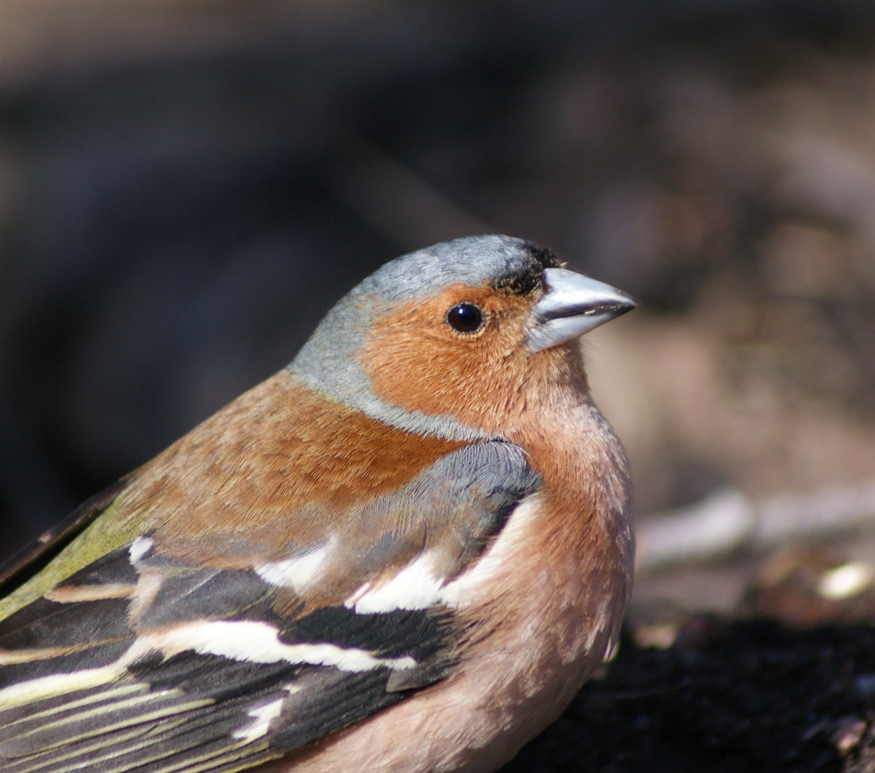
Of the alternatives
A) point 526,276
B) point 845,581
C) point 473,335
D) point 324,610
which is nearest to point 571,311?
point 526,276

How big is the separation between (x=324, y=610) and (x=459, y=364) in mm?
972

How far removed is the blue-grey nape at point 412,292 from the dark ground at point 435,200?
389 cm

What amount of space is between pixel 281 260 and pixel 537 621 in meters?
5.79

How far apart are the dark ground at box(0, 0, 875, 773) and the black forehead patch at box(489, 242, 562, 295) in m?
3.83

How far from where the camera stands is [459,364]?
379 centimetres

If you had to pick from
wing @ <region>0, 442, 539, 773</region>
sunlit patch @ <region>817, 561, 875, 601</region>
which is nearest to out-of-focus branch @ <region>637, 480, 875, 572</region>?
sunlit patch @ <region>817, 561, 875, 601</region>

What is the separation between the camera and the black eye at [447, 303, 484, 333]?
12.4 feet

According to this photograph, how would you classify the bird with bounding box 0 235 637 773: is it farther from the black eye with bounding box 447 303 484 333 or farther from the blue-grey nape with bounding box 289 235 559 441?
the black eye with bounding box 447 303 484 333

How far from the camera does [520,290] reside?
3.82 metres

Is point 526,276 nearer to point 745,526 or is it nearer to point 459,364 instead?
point 459,364

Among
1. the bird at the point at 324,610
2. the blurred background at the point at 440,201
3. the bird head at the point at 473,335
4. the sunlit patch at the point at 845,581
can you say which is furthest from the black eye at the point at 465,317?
the blurred background at the point at 440,201

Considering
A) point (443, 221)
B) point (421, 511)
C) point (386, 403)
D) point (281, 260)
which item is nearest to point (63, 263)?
point (281, 260)

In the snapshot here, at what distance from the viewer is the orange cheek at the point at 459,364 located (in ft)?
12.3

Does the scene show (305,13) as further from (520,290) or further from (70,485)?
(520,290)
